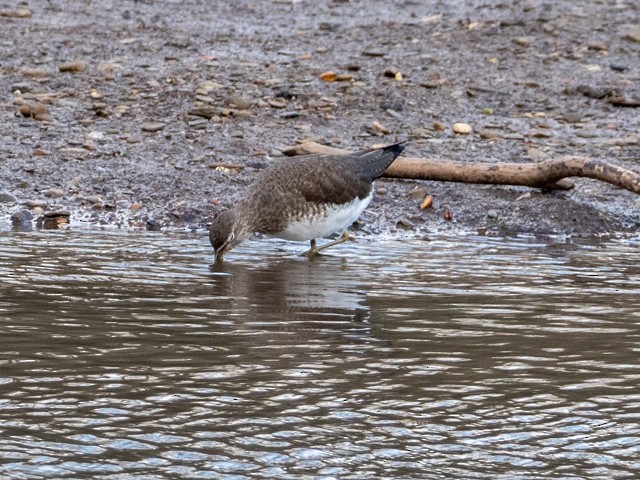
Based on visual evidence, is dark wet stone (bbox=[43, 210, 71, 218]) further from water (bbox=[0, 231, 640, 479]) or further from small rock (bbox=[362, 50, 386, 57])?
small rock (bbox=[362, 50, 386, 57])

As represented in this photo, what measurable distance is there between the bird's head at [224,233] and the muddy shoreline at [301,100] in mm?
1567

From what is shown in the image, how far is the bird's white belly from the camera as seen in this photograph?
10.5 m

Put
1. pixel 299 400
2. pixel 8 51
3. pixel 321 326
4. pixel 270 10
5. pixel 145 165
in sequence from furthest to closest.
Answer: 1. pixel 270 10
2. pixel 8 51
3. pixel 145 165
4. pixel 321 326
5. pixel 299 400

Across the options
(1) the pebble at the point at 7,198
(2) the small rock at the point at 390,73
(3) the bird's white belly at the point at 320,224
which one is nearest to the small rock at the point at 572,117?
(2) the small rock at the point at 390,73

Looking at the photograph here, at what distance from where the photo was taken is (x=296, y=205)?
10477mm

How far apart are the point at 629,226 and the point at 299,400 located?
6622 millimetres

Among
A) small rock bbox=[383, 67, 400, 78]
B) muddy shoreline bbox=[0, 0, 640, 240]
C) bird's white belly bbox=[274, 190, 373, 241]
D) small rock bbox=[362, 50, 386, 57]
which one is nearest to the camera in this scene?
bird's white belly bbox=[274, 190, 373, 241]

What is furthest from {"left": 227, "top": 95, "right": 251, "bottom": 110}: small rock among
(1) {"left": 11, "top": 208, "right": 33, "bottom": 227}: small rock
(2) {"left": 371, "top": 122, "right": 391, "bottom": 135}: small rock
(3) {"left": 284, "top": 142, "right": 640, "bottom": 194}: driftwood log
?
(1) {"left": 11, "top": 208, "right": 33, "bottom": 227}: small rock

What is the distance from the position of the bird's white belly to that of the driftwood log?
6.04 ft

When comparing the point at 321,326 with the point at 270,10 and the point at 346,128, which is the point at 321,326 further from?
the point at 270,10

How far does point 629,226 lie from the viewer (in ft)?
40.0

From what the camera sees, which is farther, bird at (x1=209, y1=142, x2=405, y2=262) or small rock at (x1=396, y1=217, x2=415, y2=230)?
small rock at (x1=396, y1=217, x2=415, y2=230)

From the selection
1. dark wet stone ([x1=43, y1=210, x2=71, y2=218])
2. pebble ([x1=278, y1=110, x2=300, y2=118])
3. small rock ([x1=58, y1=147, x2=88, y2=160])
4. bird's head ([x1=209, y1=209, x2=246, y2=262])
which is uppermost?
pebble ([x1=278, y1=110, x2=300, y2=118])

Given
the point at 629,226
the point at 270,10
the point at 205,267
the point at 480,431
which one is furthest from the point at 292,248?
the point at 270,10
